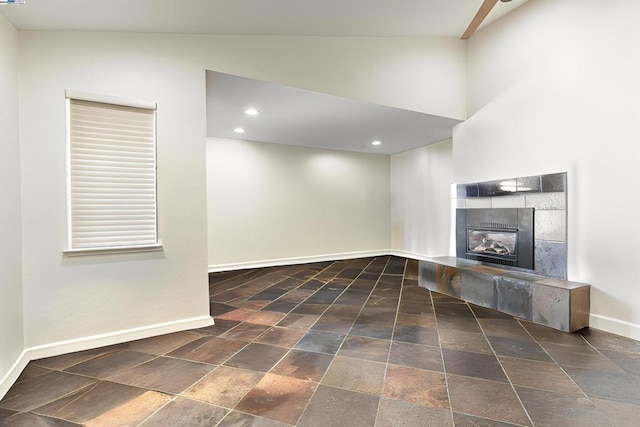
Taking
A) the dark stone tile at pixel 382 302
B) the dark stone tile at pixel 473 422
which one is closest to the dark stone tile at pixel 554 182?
the dark stone tile at pixel 382 302

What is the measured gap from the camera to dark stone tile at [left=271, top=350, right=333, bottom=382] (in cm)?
190

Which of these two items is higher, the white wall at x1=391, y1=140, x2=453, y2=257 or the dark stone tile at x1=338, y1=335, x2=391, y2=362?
the white wall at x1=391, y1=140, x2=453, y2=257

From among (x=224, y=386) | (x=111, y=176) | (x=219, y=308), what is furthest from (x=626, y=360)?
(x=111, y=176)

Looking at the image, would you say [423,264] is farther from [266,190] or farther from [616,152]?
[266,190]

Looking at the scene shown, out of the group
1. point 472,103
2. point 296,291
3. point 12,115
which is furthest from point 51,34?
point 472,103

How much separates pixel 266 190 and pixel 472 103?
356 cm

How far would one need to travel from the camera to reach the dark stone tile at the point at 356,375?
69.4 inches

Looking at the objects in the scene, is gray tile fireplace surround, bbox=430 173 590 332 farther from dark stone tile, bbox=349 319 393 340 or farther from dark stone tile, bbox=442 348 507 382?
dark stone tile, bbox=349 319 393 340

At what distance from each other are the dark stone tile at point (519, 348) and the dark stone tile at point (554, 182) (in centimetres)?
154

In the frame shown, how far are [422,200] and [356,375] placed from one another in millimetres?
4641

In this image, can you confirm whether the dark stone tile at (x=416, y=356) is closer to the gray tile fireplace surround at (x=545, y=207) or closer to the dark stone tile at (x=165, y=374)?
the dark stone tile at (x=165, y=374)

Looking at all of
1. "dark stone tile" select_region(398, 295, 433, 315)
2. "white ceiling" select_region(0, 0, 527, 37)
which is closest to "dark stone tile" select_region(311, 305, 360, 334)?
"dark stone tile" select_region(398, 295, 433, 315)

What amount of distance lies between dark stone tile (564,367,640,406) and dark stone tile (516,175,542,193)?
186 centimetres

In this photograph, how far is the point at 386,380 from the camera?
6.00ft
